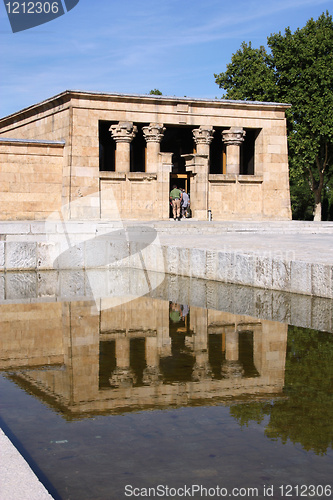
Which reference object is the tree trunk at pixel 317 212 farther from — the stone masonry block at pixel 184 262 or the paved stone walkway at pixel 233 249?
the stone masonry block at pixel 184 262

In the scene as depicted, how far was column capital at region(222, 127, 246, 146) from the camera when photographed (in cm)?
3338

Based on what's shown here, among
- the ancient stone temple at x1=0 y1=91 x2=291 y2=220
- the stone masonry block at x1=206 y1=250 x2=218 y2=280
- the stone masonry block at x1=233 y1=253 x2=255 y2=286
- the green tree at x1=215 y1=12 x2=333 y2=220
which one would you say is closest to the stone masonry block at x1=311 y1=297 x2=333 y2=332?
the stone masonry block at x1=233 y1=253 x2=255 y2=286

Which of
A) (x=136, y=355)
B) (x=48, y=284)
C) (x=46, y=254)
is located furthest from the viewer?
(x=46, y=254)

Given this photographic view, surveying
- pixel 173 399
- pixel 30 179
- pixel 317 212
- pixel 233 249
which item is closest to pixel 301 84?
pixel 317 212

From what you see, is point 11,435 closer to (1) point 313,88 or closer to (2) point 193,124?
(2) point 193,124

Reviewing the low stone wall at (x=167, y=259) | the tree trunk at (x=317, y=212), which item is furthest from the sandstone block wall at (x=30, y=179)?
→ the tree trunk at (x=317, y=212)

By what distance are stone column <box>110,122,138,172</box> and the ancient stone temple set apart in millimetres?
46

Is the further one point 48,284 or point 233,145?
point 233,145

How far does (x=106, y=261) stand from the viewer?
1658 centimetres

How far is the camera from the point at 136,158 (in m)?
35.9

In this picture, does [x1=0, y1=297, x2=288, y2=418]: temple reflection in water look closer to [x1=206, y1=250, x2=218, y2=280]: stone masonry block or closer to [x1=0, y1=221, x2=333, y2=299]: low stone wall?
[x1=0, y1=221, x2=333, y2=299]: low stone wall

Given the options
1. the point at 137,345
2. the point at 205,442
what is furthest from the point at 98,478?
the point at 137,345

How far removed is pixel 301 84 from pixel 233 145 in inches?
572

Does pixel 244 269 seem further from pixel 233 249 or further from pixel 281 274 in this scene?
pixel 233 249
